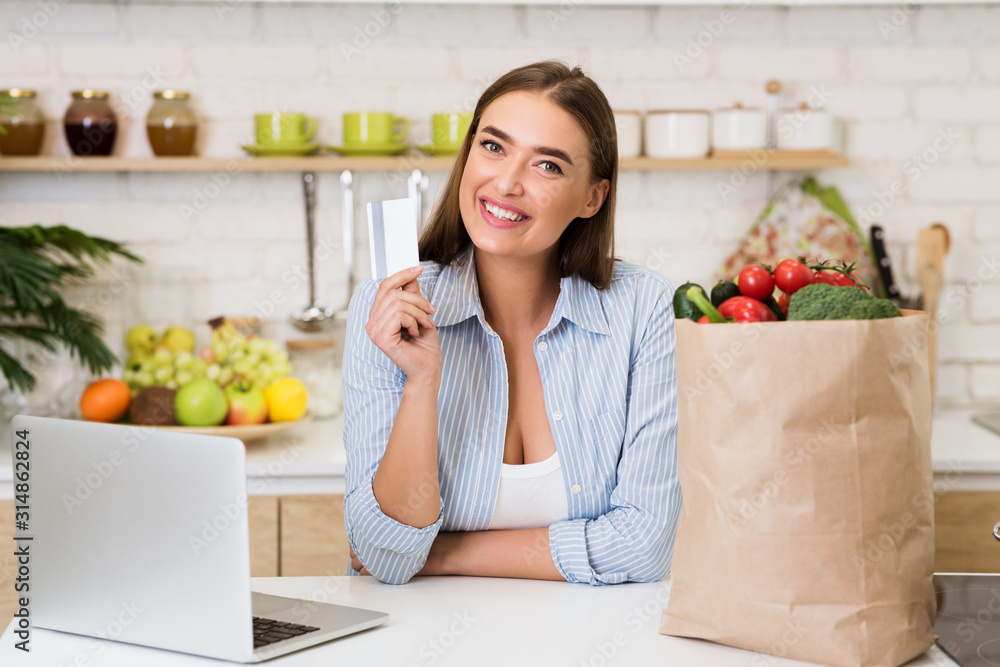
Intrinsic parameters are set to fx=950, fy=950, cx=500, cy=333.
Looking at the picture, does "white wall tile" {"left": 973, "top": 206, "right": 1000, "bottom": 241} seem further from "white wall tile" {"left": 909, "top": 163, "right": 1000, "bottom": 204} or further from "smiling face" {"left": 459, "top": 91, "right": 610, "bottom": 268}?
"smiling face" {"left": 459, "top": 91, "right": 610, "bottom": 268}

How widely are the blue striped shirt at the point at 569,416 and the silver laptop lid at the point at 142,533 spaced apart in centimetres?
34

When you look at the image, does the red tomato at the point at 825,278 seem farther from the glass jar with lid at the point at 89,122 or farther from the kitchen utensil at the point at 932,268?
the glass jar with lid at the point at 89,122

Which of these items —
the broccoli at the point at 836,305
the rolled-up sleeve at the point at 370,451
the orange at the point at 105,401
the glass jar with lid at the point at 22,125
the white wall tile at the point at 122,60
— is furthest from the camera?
the white wall tile at the point at 122,60

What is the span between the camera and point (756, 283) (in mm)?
886

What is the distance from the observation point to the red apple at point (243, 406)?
1.99m

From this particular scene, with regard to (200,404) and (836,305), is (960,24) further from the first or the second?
(200,404)

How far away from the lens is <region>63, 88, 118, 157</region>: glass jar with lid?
88.3 inches

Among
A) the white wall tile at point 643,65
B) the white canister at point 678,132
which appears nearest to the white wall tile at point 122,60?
the white wall tile at point 643,65

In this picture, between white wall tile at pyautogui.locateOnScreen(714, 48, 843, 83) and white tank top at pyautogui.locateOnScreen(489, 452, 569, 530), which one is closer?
white tank top at pyautogui.locateOnScreen(489, 452, 569, 530)

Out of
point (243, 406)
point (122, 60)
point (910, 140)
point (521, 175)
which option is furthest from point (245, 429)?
point (910, 140)

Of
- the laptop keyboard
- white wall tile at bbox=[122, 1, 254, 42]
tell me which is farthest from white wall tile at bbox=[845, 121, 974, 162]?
the laptop keyboard

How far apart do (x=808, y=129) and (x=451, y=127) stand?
857 mm

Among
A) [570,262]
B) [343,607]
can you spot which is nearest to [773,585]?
[343,607]

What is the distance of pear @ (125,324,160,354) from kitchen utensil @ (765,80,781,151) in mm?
1579
